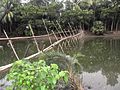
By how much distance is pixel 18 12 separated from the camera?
107 feet

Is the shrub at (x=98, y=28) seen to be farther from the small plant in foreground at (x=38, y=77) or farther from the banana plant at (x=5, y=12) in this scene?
the small plant in foreground at (x=38, y=77)

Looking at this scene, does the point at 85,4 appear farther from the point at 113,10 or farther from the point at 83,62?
the point at 83,62

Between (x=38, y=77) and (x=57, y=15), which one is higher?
(x=38, y=77)

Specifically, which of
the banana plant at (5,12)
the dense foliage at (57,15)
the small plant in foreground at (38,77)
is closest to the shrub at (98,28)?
the dense foliage at (57,15)

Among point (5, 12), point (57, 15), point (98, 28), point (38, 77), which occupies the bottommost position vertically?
point (98, 28)

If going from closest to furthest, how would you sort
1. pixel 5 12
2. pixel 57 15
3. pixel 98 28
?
1. pixel 5 12
2. pixel 98 28
3. pixel 57 15

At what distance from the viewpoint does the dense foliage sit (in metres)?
32.3

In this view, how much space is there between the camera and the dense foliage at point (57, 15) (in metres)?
32.3

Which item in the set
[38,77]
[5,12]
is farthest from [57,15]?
[38,77]

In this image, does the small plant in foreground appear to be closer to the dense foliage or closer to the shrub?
the dense foliage

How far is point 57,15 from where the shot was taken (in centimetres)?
3375

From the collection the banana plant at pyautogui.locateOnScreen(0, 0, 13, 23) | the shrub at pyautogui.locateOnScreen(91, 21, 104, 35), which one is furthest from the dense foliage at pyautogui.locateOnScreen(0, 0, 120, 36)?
the shrub at pyautogui.locateOnScreen(91, 21, 104, 35)

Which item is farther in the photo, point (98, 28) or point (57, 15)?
point (57, 15)

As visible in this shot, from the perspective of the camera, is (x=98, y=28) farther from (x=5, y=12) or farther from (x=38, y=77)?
(x=38, y=77)
